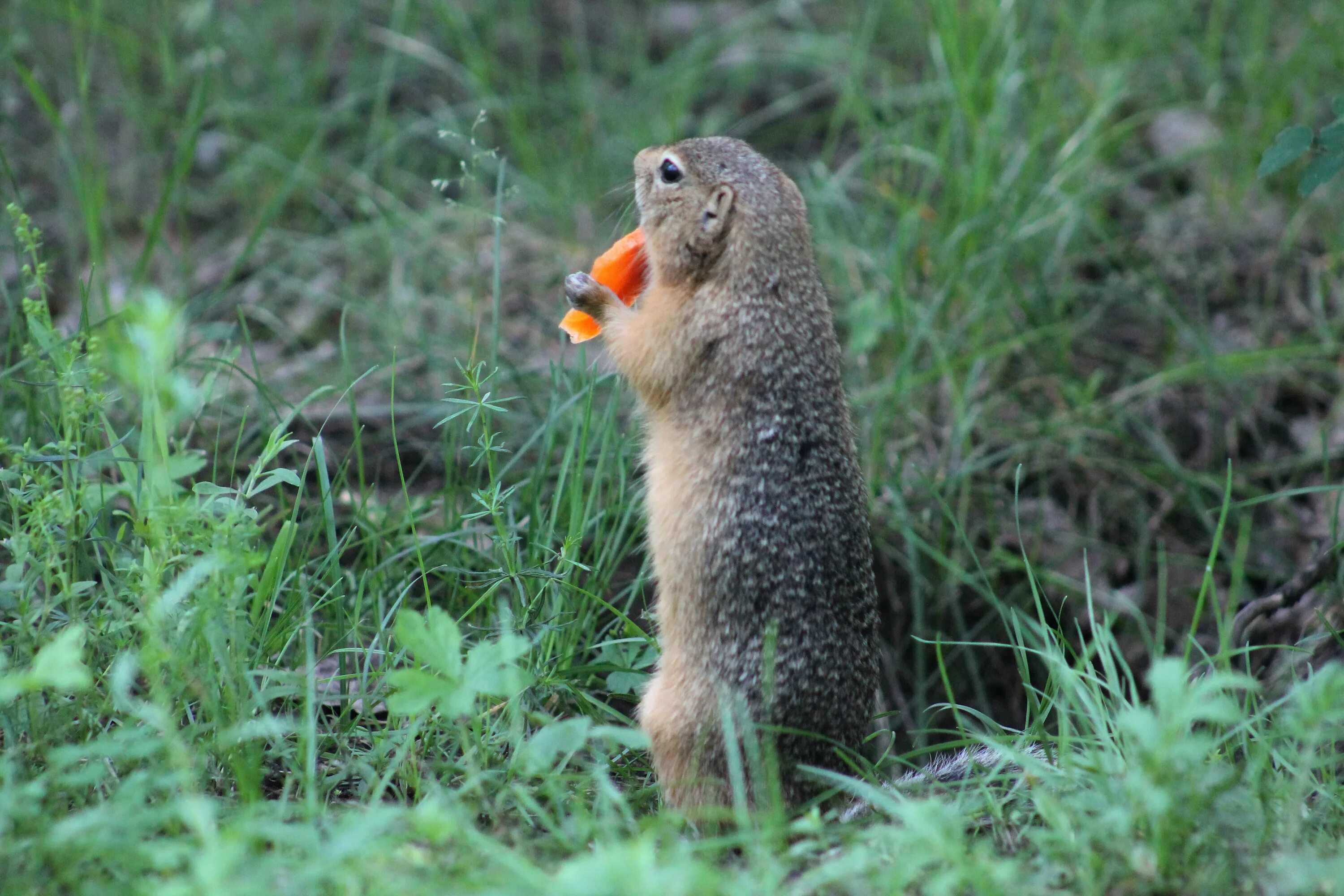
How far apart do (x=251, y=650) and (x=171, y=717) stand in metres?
0.50

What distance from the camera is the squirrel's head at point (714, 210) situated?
357cm

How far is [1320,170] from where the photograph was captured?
3531 millimetres

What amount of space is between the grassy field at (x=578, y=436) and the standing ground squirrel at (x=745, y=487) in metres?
0.22

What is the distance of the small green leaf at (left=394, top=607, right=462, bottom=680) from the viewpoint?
264cm

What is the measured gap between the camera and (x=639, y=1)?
7918 millimetres

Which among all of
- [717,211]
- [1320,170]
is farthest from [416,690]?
[1320,170]

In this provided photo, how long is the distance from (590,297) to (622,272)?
0.26 metres

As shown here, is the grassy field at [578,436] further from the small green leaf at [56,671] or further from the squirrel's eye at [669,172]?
the squirrel's eye at [669,172]

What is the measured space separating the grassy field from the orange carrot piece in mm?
299

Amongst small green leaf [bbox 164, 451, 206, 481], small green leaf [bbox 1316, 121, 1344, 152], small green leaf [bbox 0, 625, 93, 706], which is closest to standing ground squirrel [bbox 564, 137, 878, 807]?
small green leaf [bbox 164, 451, 206, 481]

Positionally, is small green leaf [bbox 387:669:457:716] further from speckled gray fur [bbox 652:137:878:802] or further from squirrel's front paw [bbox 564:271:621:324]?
squirrel's front paw [bbox 564:271:621:324]

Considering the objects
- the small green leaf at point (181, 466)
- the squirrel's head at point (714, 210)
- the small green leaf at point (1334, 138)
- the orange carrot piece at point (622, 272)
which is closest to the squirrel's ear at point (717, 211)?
the squirrel's head at point (714, 210)

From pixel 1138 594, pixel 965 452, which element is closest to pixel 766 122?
pixel 965 452

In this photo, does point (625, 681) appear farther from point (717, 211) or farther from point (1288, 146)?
point (1288, 146)
